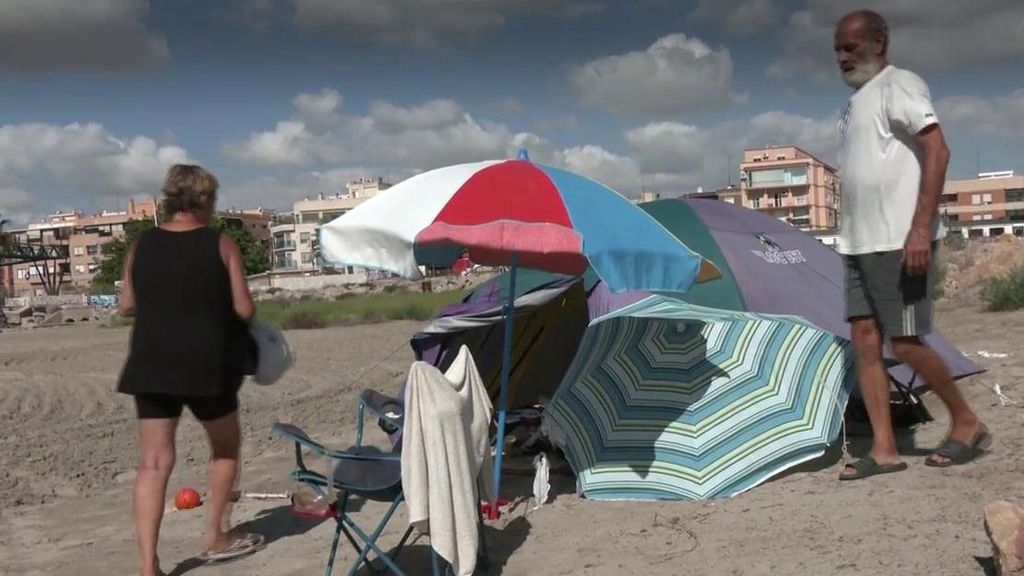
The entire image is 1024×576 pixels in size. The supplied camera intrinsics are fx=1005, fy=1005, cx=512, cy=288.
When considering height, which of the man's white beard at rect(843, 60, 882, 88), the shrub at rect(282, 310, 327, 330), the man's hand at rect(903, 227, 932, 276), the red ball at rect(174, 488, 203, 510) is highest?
the man's white beard at rect(843, 60, 882, 88)

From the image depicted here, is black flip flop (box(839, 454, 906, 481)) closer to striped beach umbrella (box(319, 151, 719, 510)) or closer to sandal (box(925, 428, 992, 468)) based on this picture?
sandal (box(925, 428, 992, 468))

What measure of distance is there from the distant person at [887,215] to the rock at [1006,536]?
1.23 m

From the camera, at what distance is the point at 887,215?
4.57 metres

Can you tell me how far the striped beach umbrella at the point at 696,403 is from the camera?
5.25 m

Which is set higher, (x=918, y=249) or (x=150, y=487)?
(x=918, y=249)

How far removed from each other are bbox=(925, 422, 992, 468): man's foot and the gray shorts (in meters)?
0.60

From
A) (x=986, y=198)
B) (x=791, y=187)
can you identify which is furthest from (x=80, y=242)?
(x=986, y=198)

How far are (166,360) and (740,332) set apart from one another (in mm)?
3023

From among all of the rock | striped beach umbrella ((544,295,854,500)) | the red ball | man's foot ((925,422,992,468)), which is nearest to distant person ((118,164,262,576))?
the red ball

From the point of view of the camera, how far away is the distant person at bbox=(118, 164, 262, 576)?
4.35 metres

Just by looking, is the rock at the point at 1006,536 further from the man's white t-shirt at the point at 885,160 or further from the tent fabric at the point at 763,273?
the tent fabric at the point at 763,273

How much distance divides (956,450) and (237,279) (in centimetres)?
348

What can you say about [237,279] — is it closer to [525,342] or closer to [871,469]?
[525,342]

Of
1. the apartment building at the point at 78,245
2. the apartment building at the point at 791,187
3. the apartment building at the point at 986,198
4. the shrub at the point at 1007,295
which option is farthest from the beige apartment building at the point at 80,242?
the shrub at the point at 1007,295
